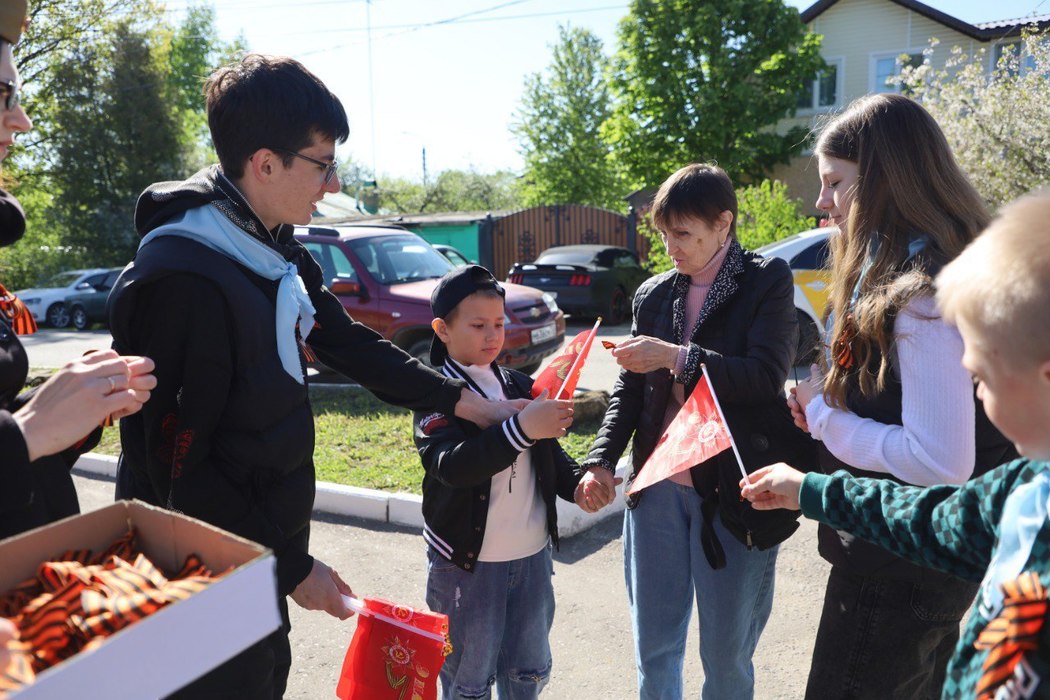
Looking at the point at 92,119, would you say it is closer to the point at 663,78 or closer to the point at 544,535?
the point at 663,78

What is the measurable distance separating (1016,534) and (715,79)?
2603 cm

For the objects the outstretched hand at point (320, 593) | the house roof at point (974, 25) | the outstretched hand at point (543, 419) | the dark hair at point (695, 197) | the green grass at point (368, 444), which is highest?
the house roof at point (974, 25)

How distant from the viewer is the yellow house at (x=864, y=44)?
25953 millimetres

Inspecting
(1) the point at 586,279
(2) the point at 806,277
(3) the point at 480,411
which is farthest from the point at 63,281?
(3) the point at 480,411

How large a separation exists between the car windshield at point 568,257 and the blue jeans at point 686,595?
13716 mm

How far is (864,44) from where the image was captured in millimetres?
27500

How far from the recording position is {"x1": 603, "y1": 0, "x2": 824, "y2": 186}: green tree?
25.0 metres

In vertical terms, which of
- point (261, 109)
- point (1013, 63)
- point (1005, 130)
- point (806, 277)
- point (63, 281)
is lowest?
point (63, 281)

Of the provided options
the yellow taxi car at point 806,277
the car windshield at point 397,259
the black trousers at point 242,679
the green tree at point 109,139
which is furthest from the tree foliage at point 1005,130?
the green tree at point 109,139

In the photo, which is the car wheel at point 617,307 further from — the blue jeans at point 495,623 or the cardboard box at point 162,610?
the cardboard box at point 162,610

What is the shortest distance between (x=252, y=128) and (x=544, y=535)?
1662 millimetres

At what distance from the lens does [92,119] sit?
88.2 ft

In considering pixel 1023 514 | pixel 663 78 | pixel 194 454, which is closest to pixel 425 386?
pixel 194 454

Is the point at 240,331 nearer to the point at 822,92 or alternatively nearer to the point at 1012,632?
the point at 1012,632
